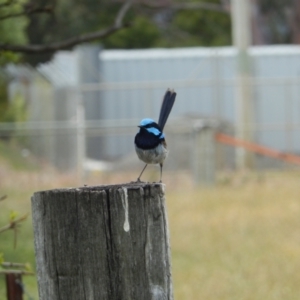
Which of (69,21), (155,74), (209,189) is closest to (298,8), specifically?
(155,74)

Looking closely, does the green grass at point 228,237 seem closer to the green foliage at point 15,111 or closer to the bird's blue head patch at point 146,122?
the bird's blue head patch at point 146,122

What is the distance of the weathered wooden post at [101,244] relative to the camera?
2.96m

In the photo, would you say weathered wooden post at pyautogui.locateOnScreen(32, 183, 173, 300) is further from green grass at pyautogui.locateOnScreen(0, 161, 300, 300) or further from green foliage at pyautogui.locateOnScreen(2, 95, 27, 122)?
green foliage at pyautogui.locateOnScreen(2, 95, 27, 122)

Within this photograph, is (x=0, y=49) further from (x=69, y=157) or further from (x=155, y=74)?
(x=155, y=74)

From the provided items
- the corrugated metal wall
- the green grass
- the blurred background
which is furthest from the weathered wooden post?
the corrugated metal wall

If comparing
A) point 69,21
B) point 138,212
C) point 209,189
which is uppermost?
point 69,21

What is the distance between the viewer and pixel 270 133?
3123 centimetres

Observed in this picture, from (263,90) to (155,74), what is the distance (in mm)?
4077

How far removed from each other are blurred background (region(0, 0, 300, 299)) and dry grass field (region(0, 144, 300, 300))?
3cm

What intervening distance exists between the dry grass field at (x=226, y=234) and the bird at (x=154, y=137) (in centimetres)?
267

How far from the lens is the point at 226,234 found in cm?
1418

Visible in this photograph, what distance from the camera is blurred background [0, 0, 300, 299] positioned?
504 inches

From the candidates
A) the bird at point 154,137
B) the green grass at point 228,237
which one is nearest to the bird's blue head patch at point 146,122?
the bird at point 154,137

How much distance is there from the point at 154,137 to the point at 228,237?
9.25 metres
